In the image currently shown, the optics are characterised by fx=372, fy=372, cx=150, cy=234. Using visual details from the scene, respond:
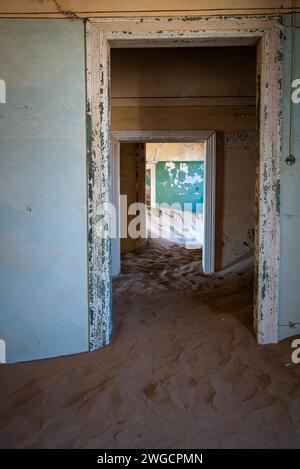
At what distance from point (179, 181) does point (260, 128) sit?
481 inches

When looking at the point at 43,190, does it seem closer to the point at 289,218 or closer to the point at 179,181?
the point at 289,218

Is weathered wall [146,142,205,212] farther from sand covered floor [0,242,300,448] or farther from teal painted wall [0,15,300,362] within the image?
teal painted wall [0,15,300,362]

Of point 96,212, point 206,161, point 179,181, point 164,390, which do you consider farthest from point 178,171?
point 164,390

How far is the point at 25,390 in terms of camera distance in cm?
213

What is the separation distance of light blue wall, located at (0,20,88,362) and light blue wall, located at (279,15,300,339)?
134 centimetres

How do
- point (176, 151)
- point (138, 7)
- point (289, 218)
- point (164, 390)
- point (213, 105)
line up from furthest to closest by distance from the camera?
point (176, 151), point (213, 105), point (289, 218), point (138, 7), point (164, 390)

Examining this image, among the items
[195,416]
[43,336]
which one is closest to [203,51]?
[43,336]

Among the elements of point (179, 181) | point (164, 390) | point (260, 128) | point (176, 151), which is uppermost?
point (176, 151)

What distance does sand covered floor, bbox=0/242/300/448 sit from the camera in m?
1.72

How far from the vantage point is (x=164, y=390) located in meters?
2.10

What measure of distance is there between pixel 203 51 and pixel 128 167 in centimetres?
264

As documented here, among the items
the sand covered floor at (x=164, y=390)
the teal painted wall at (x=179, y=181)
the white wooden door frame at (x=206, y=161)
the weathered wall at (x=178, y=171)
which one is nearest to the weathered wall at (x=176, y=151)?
the weathered wall at (x=178, y=171)
